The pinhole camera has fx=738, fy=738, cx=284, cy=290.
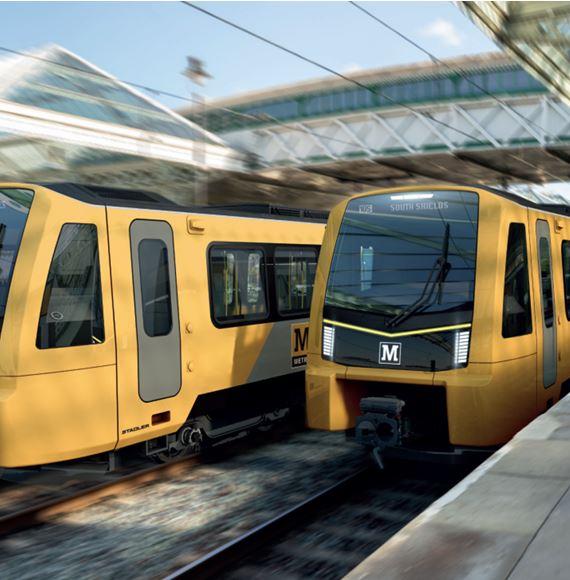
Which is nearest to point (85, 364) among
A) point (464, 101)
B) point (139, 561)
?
point (139, 561)

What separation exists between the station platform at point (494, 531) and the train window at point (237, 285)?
11.7 ft

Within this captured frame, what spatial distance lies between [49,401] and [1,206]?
5.69 ft

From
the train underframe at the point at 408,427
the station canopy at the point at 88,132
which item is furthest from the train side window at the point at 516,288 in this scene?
the station canopy at the point at 88,132

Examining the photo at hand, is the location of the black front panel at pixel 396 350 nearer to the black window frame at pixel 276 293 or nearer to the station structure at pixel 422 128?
the black window frame at pixel 276 293

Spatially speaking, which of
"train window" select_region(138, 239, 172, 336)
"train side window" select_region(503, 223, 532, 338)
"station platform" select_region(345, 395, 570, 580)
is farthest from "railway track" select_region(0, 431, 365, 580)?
"train side window" select_region(503, 223, 532, 338)

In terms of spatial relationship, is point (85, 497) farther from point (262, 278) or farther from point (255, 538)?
point (262, 278)

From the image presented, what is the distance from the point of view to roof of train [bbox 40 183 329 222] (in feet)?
20.5

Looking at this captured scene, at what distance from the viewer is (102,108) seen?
26.8 meters

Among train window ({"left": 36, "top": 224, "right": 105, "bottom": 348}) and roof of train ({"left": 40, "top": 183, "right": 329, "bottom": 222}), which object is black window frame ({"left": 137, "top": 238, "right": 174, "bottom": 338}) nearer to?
roof of train ({"left": 40, "top": 183, "right": 329, "bottom": 222})

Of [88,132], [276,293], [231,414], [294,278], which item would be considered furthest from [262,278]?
[88,132]

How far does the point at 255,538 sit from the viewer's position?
538 centimetres

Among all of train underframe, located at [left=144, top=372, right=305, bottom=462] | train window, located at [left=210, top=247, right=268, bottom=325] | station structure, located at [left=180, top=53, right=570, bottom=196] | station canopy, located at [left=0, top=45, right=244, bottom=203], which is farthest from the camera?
station structure, located at [left=180, top=53, right=570, bottom=196]

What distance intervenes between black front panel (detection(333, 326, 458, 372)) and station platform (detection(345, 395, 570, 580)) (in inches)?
50.0

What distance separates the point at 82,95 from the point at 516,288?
23.5 m
